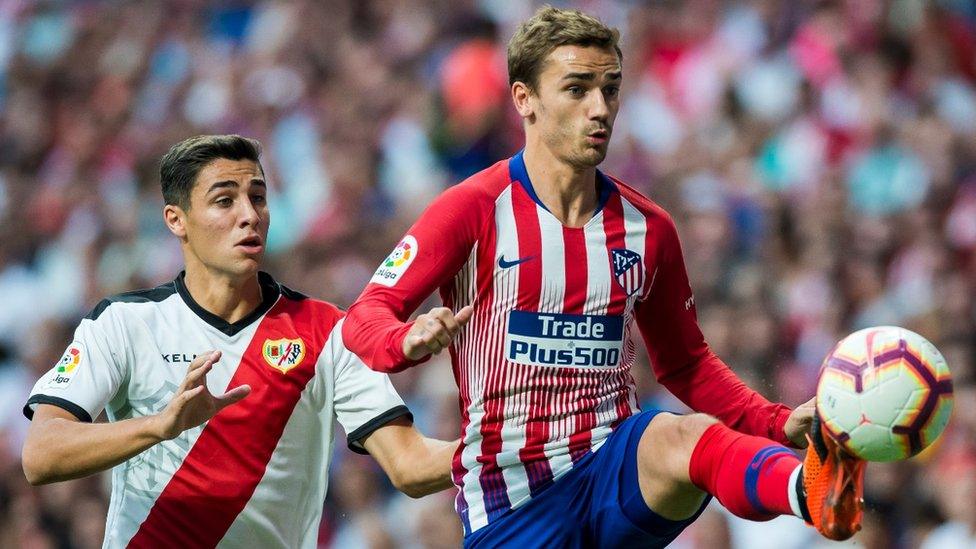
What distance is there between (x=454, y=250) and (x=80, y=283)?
23.9 ft

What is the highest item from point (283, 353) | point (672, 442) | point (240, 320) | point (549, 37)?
point (549, 37)

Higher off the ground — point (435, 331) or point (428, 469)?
point (435, 331)

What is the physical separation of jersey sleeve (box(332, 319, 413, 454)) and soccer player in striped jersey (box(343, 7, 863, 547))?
499 millimetres

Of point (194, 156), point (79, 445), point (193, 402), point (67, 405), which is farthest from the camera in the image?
point (194, 156)

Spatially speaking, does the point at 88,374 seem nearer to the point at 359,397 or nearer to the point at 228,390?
the point at 228,390

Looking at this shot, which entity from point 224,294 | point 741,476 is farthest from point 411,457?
point 741,476

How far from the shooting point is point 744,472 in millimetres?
4277

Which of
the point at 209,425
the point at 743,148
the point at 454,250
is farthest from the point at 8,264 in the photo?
the point at 454,250

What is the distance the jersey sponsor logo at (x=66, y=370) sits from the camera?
525 centimetres

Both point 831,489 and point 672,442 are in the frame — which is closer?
point 831,489

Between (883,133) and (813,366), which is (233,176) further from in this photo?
(883,133)

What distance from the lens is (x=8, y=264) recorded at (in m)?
11.9

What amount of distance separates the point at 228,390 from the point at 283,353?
8.9 inches

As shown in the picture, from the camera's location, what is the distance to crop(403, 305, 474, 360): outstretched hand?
4.23 metres
